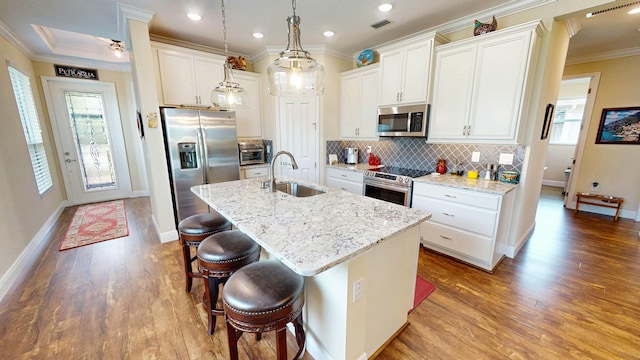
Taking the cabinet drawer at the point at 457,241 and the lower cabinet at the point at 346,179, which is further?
the lower cabinet at the point at 346,179

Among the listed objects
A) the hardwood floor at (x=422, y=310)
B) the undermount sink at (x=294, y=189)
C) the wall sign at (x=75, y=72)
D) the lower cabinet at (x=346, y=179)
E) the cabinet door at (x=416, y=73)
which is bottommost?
the hardwood floor at (x=422, y=310)

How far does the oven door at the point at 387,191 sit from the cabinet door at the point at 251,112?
2147 millimetres

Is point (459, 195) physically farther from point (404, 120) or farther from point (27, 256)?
point (27, 256)

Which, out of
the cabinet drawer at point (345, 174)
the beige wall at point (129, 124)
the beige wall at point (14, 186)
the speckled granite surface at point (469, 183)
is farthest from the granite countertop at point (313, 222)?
the beige wall at point (129, 124)

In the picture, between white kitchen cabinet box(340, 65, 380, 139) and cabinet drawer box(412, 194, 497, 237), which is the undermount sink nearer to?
cabinet drawer box(412, 194, 497, 237)

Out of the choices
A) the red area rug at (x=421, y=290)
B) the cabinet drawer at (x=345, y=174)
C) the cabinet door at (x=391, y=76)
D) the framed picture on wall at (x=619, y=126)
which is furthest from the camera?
the framed picture on wall at (x=619, y=126)

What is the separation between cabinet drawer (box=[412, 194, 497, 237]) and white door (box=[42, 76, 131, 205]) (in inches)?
235

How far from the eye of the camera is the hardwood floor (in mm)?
1648

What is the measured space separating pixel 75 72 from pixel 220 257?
18.0ft

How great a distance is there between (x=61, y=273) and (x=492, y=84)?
498 cm

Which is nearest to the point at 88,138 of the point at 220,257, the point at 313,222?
the point at 220,257

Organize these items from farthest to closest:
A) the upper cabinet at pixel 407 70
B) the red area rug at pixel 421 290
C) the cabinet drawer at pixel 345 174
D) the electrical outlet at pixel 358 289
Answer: the cabinet drawer at pixel 345 174 < the upper cabinet at pixel 407 70 < the red area rug at pixel 421 290 < the electrical outlet at pixel 358 289

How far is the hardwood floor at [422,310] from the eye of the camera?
1.65m

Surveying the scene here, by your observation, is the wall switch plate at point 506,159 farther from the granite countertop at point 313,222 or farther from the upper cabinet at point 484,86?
the granite countertop at point 313,222
